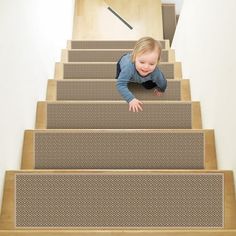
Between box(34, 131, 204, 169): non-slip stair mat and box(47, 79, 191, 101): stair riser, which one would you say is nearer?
box(34, 131, 204, 169): non-slip stair mat

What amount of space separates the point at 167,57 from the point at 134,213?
7.45ft

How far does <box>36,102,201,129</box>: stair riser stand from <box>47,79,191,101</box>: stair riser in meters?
0.33

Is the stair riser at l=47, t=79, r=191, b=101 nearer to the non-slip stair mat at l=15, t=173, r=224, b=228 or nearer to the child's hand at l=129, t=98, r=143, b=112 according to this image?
the child's hand at l=129, t=98, r=143, b=112

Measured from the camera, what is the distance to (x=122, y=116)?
8.70ft

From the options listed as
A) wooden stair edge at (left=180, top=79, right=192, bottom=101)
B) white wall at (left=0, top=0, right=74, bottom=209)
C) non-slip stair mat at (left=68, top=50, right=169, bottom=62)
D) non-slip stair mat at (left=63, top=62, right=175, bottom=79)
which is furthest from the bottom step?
non-slip stair mat at (left=68, top=50, right=169, bottom=62)

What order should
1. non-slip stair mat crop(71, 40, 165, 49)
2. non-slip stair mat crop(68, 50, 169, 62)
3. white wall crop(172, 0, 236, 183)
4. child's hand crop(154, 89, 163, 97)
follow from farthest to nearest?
non-slip stair mat crop(71, 40, 165, 49) < non-slip stair mat crop(68, 50, 169, 62) < child's hand crop(154, 89, 163, 97) < white wall crop(172, 0, 236, 183)

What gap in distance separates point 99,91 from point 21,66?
623 millimetres

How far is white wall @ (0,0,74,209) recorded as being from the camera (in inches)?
86.4

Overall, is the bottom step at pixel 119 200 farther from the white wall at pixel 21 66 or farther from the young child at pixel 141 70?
the young child at pixel 141 70

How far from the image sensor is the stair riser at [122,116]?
2645 millimetres

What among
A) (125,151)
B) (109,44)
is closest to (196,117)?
(125,151)

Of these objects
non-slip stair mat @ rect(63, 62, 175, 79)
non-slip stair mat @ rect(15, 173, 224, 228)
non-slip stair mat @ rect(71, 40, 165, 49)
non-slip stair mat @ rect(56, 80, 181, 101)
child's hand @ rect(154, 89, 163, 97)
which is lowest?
non-slip stair mat @ rect(15, 173, 224, 228)

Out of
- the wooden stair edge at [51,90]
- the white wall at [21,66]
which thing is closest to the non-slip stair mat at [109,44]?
the white wall at [21,66]

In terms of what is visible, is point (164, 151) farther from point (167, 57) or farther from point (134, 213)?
point (167, 57)
